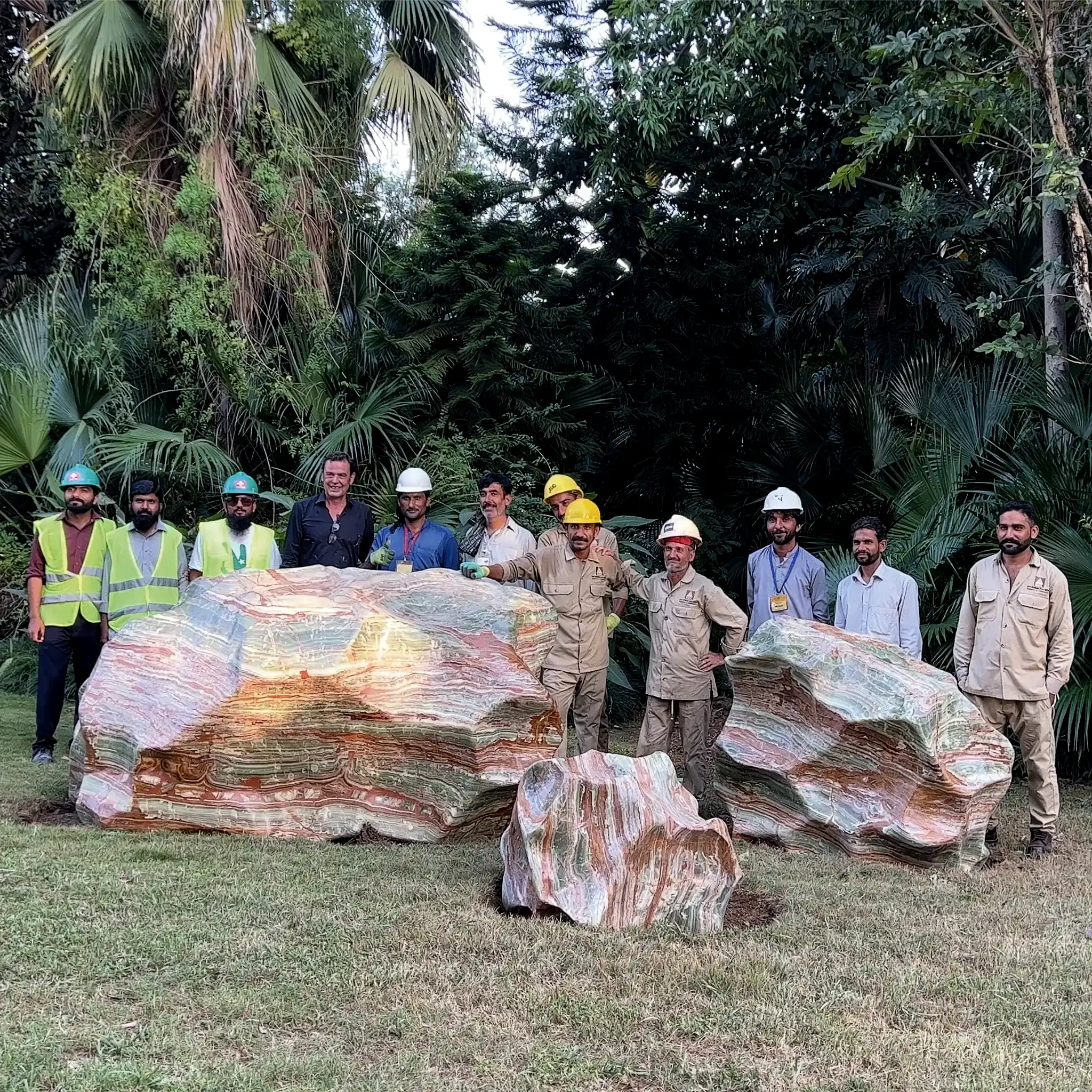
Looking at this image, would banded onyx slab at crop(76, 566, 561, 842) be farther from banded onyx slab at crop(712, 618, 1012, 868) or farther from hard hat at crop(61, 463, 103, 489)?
hard hat at crop(61, 463, 103, 489)

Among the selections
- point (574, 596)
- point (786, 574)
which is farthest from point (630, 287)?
point (574, 596)

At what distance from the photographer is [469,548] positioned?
26.0 feet

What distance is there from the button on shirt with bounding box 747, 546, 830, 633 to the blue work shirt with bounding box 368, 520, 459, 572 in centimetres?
196

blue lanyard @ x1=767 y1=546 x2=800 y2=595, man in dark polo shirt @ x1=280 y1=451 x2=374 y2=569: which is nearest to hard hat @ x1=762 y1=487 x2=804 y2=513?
blue lanyard @ x1=767 y1=546 x2=800 y2=595

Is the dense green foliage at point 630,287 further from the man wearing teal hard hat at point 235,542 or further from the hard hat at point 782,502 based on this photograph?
the man wearing teal hard hat at point 235,542

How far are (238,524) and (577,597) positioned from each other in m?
2.28

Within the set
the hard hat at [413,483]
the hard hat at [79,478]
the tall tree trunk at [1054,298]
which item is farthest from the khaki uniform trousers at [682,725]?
the hard hat at [79,478]

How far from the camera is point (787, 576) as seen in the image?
23.7ft

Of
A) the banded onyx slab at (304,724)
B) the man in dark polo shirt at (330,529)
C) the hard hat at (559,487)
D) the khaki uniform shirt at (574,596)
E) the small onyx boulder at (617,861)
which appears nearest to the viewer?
the small onyx boulder at (617,861)

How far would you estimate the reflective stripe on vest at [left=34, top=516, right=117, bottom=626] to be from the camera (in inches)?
303

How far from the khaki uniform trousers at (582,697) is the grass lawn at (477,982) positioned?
149cm

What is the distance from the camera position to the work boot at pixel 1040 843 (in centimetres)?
630

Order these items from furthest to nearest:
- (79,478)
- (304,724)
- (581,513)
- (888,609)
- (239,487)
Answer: (79,478), (239,487), (581,513), (888,609), (304,724)

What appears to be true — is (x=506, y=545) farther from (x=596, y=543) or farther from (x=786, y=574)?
(x=786, y=574)
